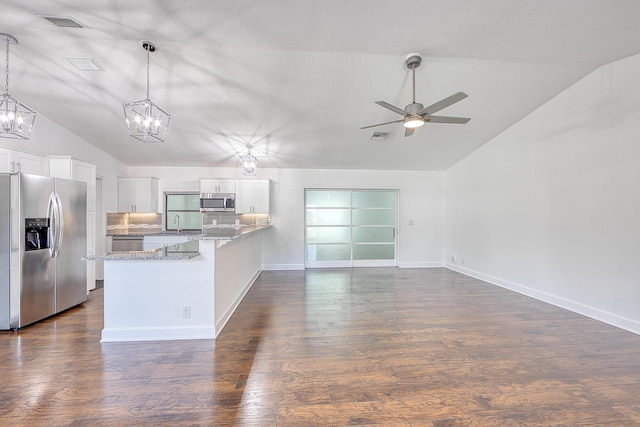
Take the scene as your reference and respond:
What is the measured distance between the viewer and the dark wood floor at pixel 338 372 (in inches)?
67.3

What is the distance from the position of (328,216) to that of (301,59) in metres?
3.91

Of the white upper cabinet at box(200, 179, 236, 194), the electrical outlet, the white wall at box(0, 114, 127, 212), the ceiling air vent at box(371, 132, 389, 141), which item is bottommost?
the electrical outlet

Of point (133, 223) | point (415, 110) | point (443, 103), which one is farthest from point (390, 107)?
point (133, 223)

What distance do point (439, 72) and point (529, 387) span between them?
3197mm

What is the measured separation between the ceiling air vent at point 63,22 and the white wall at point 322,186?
358cm

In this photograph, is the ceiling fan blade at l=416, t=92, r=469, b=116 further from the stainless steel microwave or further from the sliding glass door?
the stainless steel microwave

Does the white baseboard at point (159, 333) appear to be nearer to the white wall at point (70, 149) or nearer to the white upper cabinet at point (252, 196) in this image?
the white wall at point (70, 149)

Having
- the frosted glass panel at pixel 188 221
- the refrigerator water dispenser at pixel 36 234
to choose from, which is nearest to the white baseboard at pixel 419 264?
the frosted glass panel at pixel 188 221

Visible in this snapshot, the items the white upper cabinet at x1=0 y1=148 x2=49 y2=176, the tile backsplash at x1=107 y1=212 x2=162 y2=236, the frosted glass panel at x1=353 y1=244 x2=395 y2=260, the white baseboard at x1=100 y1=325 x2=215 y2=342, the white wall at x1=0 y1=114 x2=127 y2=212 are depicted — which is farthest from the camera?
the frosted glass panel at x1=353 y1=244 x2=395 y2=260

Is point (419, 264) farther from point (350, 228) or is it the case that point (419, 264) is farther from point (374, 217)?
point (350, 228)

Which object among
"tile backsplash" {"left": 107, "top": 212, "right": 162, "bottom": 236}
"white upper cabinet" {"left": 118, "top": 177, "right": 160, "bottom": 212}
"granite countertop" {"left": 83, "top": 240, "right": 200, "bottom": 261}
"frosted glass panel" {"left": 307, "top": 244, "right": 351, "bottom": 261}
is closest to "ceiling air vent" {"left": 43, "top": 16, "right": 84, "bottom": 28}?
"granite countertop" {"left": 83, "top": 240, "right": 200, "bottom": 261}

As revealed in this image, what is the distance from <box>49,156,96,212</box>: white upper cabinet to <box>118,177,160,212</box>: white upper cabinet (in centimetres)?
110

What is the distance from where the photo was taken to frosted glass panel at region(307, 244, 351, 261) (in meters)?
6.36

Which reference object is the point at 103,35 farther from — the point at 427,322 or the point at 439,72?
the point at 427,322
